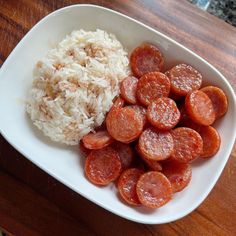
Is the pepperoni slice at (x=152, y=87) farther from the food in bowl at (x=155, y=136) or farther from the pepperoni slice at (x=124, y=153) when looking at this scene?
the pepperoni slice at (x=124, y=153)

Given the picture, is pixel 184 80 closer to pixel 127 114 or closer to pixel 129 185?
pixel 127 114

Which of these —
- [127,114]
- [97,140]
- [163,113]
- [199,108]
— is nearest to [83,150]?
[97,140]

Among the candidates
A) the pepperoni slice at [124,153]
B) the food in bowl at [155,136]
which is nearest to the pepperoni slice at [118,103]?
the food in bowl at [155,136]

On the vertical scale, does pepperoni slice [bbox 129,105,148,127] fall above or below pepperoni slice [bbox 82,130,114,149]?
above

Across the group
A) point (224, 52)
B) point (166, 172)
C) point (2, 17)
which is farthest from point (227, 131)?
point (2, 17)

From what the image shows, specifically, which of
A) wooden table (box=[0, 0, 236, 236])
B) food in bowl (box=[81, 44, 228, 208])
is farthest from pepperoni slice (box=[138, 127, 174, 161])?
wooden table (box=[0, 0, 236, 236])

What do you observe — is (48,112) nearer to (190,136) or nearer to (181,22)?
(190,136)

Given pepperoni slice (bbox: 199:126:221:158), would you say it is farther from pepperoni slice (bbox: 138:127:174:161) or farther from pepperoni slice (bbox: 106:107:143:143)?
pepperoni slice (bbox: 106:107:143:143)
